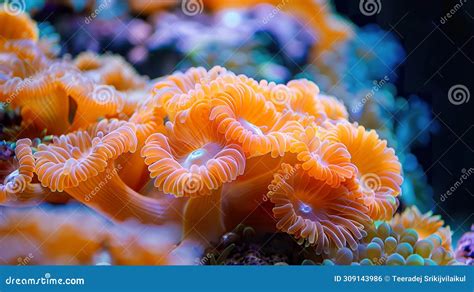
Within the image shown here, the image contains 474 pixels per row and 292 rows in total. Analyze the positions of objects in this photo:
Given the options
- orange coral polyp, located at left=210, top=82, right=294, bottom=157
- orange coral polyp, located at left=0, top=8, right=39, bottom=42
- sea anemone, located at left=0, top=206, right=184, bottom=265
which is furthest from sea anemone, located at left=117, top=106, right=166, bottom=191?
orange coral polyp, located at left=0, top=8, right=39, bottom=42

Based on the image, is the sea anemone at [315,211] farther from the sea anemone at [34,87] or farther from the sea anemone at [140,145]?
the sea anemone at [34,87]

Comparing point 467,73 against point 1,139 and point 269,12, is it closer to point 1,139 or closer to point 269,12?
point 269,12

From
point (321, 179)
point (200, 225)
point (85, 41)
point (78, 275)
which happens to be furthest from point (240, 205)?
point (85, 41)

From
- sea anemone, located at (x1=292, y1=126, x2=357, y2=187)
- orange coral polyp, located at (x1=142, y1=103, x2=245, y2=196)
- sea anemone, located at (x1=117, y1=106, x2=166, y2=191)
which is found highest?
sea anemone, located at (x1=292, y1=126, x2=357, y2=187)

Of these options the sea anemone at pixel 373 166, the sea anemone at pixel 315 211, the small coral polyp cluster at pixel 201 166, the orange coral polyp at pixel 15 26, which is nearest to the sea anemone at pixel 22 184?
the small coral polyp cluster at pixel 201 166

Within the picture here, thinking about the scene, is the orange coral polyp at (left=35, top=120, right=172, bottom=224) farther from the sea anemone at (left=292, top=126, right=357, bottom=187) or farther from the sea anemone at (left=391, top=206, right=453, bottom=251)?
the sea anemone at (left=391, top=206, right=453, bottom=251)
